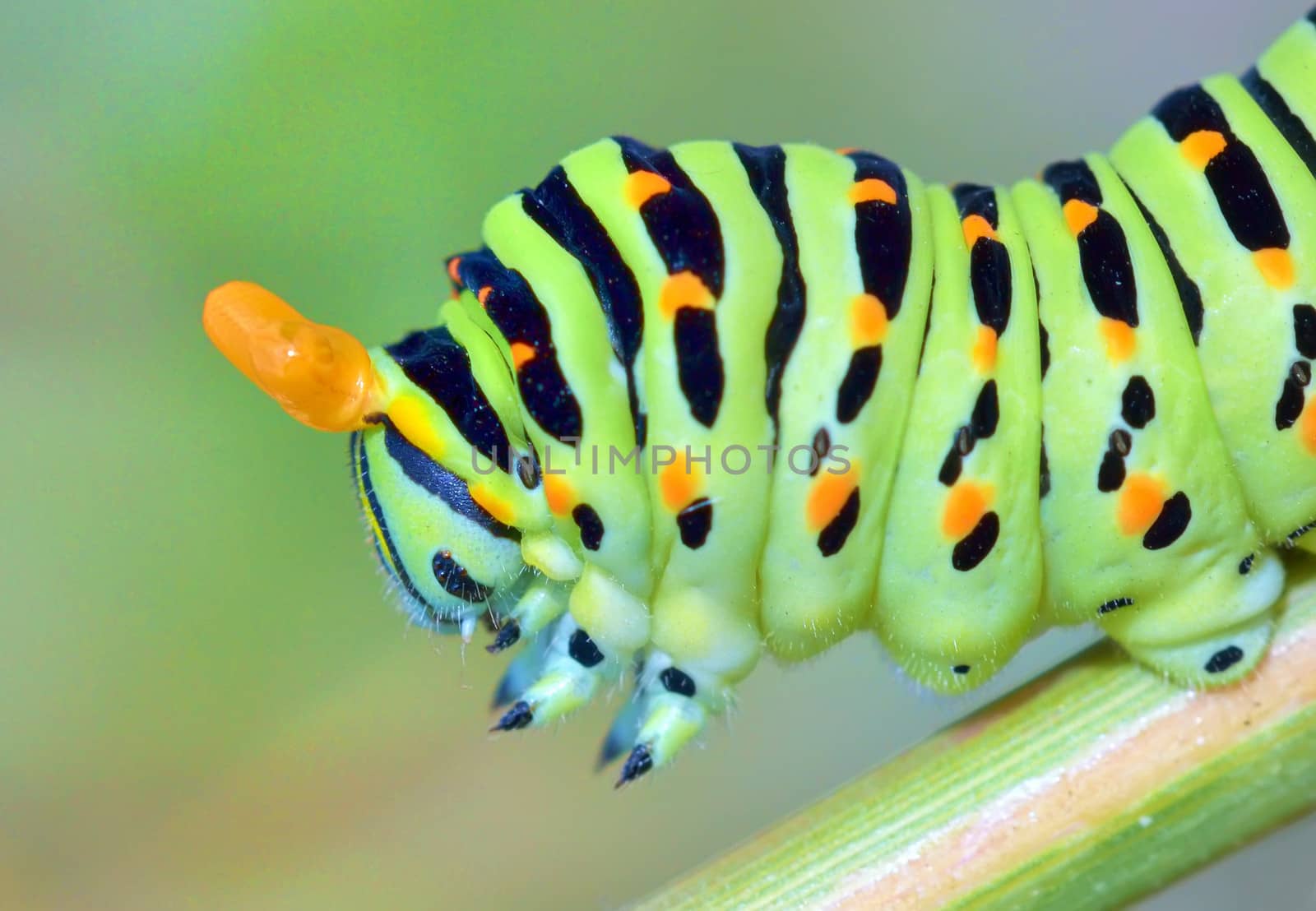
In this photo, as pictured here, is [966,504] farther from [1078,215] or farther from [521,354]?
[521,354]

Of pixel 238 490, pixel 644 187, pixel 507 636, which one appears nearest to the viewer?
pixel 644 187

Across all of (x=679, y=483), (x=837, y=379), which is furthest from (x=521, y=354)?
(x=837, y=379)

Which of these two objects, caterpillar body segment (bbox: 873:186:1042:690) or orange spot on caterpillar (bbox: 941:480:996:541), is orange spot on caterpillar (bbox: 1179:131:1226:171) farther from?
orange spot on caterpillar (bbox: 941:480:996:541)

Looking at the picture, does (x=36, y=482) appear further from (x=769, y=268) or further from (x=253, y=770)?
(x=769, y=268)

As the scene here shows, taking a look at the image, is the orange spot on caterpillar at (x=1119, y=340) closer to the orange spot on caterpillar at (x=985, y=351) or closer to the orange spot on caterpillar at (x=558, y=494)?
the orange spot on caterpillar at (x=985, y=351)

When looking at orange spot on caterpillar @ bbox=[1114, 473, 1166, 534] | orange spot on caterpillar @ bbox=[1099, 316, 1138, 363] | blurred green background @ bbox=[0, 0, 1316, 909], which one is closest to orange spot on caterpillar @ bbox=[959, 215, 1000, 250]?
orange spot on caterpillar @ bbox=[1099, 316, 1138, 363]

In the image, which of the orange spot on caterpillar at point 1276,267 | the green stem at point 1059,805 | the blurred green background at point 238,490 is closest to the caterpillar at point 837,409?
the orange spot on caterpillar at point 1276,267
